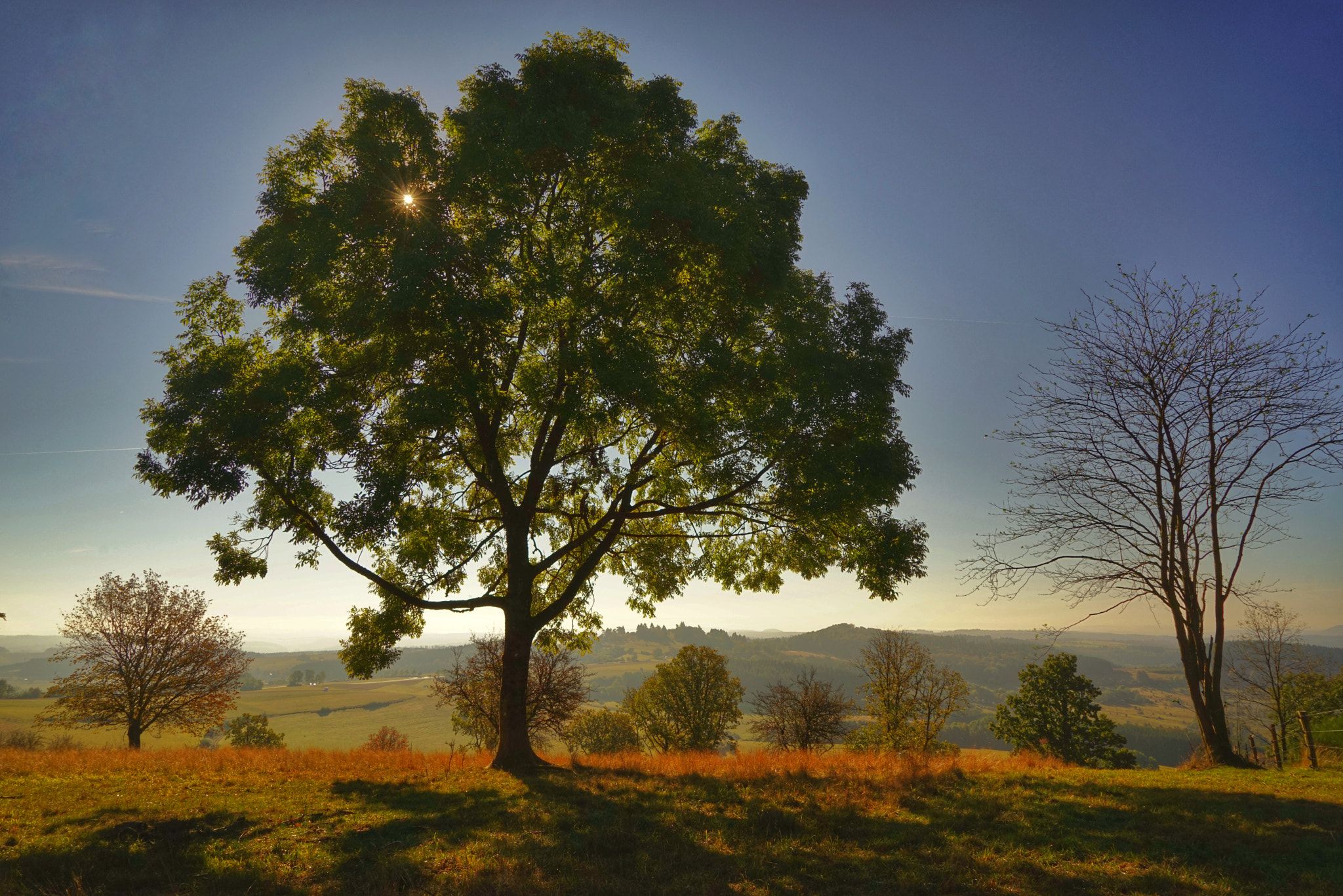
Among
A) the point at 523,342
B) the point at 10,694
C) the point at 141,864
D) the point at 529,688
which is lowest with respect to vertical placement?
the point at 10,694

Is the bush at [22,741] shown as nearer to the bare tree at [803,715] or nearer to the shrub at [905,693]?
the bare tree at [803,715]

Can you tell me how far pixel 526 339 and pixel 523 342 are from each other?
12 centimetres

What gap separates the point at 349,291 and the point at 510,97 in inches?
244

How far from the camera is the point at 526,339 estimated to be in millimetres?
16938

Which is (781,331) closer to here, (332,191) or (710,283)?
(710,283)

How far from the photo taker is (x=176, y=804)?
36.5 feet

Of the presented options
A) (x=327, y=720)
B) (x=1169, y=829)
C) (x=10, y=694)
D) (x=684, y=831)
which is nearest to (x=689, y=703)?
(x=684, y=831)

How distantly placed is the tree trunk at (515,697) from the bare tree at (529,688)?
16218 millimetres

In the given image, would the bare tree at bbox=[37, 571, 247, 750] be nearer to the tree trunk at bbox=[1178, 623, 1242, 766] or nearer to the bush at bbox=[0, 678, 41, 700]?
the tree trunk at bbox=[1178, 623, 1242, 766]

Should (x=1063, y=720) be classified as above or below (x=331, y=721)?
above

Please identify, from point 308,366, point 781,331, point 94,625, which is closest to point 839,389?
point 781,331

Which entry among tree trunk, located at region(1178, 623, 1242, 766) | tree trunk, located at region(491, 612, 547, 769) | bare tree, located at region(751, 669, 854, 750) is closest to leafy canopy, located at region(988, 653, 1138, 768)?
bare tree, located at region(751, 669, 854, 750)

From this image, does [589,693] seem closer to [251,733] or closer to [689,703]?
[689,703]

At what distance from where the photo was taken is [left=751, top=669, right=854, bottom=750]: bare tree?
40062mm
